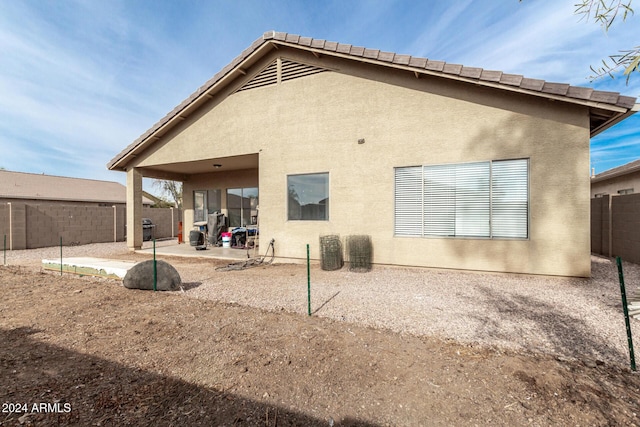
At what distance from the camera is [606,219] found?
8.82 meters

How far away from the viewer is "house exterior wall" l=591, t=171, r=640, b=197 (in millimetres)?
12244

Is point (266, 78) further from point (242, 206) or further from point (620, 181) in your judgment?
point (620, 181)

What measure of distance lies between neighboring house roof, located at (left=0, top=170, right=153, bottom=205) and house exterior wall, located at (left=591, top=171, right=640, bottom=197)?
35.4m

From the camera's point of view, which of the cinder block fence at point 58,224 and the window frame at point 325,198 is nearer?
the window frame at point 325,198

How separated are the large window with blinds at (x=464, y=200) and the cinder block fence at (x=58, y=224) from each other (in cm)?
1534

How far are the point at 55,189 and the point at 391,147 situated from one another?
28610 mm

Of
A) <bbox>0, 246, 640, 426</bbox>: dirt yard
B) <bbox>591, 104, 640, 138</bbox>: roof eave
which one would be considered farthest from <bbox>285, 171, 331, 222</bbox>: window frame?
<bbox>591, 104, 640, 138</bbox>: roof eave

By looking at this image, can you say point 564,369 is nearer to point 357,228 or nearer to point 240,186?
point 357,228

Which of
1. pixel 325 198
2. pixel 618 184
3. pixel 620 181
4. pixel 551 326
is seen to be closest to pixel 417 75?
pixel 325 198

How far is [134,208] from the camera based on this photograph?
11016mm

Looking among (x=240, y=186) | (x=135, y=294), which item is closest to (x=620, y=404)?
→ (x=135, y=294)

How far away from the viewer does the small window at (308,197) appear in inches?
321

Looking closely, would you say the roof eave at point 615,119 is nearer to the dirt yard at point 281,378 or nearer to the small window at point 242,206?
the dirt yard at point 281,378

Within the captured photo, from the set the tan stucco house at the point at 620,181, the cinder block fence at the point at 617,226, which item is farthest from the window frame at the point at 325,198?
the tan stucco house at the point at 620,181
